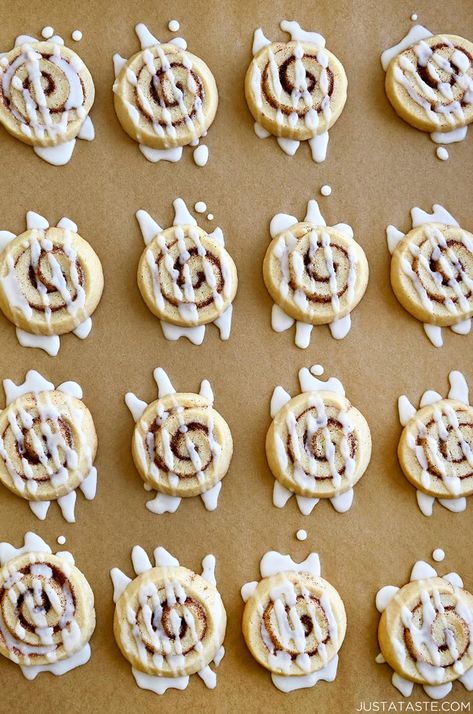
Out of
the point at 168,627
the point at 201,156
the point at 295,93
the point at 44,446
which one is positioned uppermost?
the point at 295,93

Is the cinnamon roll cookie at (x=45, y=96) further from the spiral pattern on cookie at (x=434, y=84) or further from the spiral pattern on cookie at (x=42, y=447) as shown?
the spiral pattern on cookie at (x=434, y=84)

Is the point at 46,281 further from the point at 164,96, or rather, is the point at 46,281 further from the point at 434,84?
the point at 434,84

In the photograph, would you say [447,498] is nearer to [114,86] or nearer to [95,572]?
[95,572]

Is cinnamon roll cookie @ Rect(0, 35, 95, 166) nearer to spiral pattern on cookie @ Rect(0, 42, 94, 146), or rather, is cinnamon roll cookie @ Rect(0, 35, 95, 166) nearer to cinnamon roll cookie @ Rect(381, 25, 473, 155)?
spiral pattern on cookie @ Rect(0, 42, 94, 146)

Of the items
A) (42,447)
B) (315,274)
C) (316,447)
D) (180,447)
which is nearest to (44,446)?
(42,447)

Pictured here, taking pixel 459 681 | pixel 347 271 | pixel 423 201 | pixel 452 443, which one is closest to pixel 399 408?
pixel 452 443

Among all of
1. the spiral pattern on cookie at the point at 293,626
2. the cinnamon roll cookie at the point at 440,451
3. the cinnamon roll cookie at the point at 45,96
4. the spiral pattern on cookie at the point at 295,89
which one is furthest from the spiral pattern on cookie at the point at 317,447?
the cinnamon roll cookie at the point at 45,96
